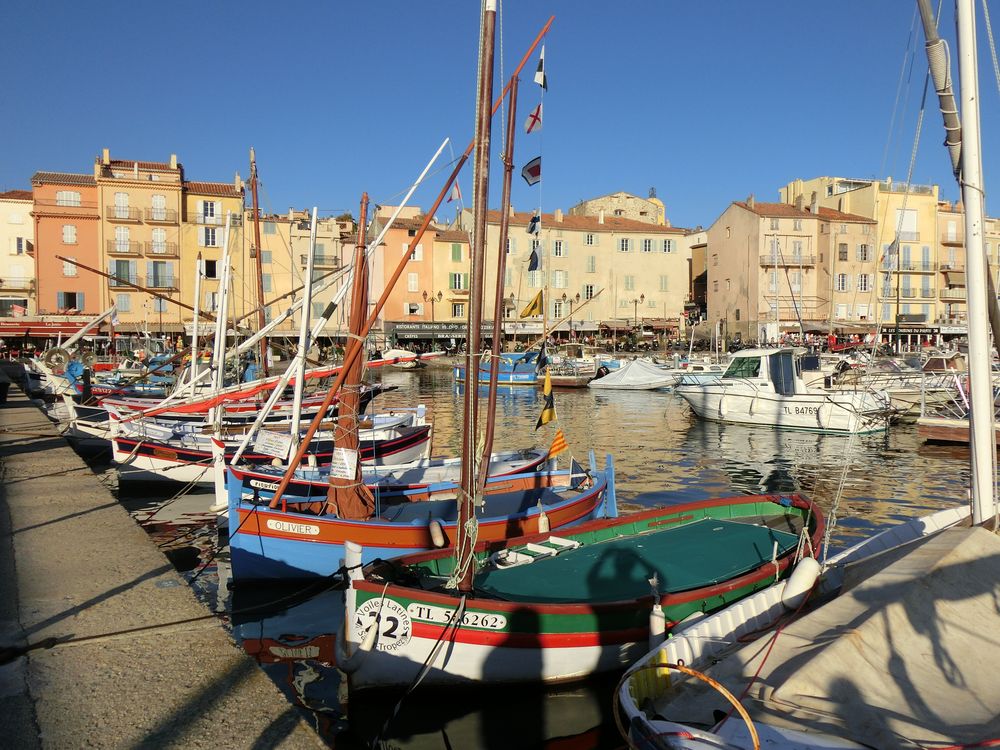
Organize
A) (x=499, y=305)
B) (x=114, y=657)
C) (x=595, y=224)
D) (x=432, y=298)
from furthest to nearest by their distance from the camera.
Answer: (x=595, y=224)
(x=432, y=298)
(x=499, y=305)
(x=114, y=657)

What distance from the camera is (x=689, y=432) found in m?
30.6

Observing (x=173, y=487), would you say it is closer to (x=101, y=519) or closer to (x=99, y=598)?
(x=101, y=519)

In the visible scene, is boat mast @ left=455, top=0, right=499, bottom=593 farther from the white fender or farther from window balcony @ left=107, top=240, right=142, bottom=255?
window balcony @ left=107, top=240, right=142, bottom=255

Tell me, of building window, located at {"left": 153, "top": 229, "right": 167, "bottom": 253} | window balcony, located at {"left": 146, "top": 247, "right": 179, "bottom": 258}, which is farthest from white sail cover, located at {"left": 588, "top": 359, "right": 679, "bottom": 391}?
building window, located at {"left": 153, "top": 229, "right": 167, "bottom": 253}

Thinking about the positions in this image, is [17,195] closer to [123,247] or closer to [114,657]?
[123,247]

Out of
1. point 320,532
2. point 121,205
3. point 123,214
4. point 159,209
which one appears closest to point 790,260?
point 159,209

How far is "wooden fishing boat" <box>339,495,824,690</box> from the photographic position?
7.93 meters

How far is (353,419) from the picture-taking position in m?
Answer: 11.8

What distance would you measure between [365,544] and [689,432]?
2116 centimetres

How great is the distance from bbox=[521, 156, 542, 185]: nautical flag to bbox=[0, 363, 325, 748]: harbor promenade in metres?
6.25

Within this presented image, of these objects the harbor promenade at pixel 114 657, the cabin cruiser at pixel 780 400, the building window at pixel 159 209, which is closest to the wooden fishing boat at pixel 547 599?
the harbor promenade at pixel 114 657

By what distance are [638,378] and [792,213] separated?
26.3 meters

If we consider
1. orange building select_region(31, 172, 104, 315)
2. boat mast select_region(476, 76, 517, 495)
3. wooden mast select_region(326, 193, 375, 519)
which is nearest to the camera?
boat mast select_region(476, 76, 517, 495)

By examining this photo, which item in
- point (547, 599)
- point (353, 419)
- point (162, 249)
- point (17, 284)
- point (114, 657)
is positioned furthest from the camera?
point (17, 284)
